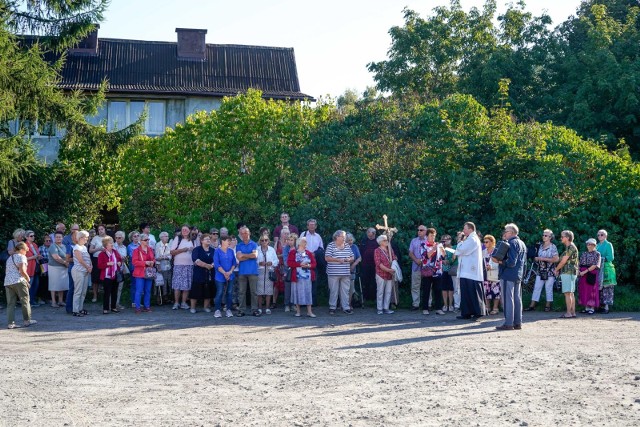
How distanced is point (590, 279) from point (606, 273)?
50 cm

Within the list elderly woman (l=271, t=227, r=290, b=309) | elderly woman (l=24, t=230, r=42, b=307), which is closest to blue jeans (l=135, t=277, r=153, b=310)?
elderly woman (l=24, t=230, r=42, b=307)

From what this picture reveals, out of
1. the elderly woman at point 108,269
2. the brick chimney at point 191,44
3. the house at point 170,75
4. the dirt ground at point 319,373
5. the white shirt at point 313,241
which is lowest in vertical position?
the dirt ground at point 319,373

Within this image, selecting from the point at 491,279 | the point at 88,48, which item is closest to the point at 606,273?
the point at 491,279

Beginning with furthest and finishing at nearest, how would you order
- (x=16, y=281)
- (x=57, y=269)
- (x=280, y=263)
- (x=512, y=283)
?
1. (x=57, y=269)
2. (x=280, y=263)
3. (x=16, y=281)
4. (x=512, y=283)

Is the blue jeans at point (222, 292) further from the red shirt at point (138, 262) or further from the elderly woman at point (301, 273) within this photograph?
the red shirt at point (138, 262)

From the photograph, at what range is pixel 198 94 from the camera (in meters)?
37.2

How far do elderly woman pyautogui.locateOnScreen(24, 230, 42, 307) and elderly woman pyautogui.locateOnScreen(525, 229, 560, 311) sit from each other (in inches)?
437

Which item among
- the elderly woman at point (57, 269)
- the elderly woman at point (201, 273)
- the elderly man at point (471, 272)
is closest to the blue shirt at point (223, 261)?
the elderly woman at point (201, 273)

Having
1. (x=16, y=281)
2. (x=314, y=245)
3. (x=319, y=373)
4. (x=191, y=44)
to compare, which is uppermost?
(x=191, y=44)

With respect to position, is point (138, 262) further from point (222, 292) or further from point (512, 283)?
point (512, 283)

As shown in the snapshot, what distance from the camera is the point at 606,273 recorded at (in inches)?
708

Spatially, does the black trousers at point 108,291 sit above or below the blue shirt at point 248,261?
below

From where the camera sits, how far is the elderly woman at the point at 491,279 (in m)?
17.4

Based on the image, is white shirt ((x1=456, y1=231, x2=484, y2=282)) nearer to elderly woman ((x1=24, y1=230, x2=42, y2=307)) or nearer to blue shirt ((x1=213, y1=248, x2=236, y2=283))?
blue shirt ((x1=213, y1=248, x2=236, y2=283))
